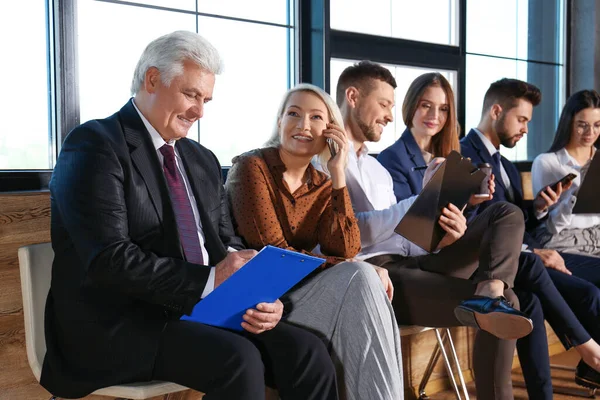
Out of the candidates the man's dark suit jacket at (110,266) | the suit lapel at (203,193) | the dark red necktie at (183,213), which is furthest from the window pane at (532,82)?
the man's dark suit jacket at (110,266)

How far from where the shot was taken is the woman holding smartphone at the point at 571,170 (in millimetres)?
3406

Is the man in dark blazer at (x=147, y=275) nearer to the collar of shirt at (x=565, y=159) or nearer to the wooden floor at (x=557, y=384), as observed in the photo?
the wooden floor at (x=557, y=384)

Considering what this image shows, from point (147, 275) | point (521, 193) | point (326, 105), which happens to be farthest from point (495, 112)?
point (147, 275)

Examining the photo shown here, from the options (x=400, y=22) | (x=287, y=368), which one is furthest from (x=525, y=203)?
(x=287, y=368)

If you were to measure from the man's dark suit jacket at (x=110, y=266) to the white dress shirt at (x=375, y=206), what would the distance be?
3.08ft

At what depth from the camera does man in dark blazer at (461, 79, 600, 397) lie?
2975mm

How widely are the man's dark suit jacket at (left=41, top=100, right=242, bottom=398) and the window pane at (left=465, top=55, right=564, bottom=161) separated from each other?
2910mm

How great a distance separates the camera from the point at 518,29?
4.73 metres

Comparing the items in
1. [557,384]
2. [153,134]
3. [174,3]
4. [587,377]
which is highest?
[174,3]

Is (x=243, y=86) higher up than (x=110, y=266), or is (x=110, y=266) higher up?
(x=243, y=86)

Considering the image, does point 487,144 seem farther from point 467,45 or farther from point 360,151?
point 467,45

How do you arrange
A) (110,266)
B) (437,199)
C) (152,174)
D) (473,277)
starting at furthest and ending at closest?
(473,277) < (437,199) < (152,174) < (110,266)

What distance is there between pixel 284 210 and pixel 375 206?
52 cm

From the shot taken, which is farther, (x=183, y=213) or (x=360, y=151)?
(x=360, y=151)
